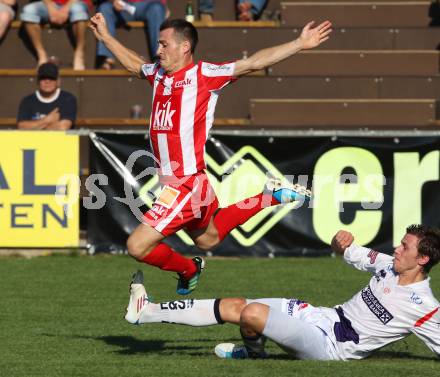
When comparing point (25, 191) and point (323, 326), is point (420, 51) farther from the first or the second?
point (323, 326)

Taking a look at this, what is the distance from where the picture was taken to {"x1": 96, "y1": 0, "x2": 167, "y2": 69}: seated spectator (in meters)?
16.2

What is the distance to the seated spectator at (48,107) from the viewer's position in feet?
46.3

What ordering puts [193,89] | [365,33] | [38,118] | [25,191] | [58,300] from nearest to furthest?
[193,89] < [58,300] < [25,191] < [38,118] < [365,33]

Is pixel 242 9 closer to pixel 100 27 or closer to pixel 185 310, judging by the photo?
pixel 100 27

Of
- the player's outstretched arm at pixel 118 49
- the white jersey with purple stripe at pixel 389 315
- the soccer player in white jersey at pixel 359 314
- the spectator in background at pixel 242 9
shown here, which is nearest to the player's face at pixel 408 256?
the soccer player in white jersey at pixel 359 314

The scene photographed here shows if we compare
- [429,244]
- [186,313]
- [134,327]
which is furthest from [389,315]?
[134,327]

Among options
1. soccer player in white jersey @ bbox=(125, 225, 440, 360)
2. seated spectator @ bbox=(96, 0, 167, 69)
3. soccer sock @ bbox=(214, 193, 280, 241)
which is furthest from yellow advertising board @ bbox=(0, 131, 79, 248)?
soccer player in white jersey @ bbox=(125, 225, 440, 360)

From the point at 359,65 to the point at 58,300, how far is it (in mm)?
7473

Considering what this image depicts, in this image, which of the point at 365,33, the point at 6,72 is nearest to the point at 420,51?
the point at 365,33

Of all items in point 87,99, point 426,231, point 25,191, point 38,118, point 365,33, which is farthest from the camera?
point 365,33

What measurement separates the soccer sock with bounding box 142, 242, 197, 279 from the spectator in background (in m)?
8.48

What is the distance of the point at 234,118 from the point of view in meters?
16.0

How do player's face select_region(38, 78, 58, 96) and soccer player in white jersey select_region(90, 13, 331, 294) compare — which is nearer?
soccer player in white jersey select_region(90, 13, 331, 294)

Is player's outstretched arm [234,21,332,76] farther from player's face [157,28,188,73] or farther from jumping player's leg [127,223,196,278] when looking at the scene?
jumping player's leg [127,223,196,278]
